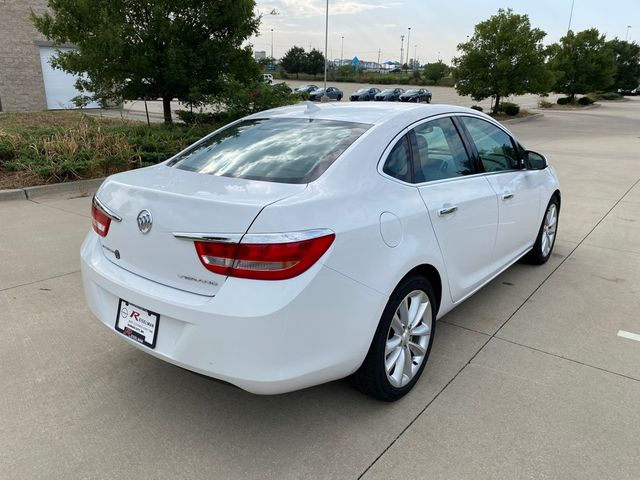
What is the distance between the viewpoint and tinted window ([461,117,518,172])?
3.80 meters

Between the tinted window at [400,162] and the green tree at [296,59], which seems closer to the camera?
the tinted window at [400,162]

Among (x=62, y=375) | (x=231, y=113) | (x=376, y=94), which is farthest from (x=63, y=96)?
A: (x=376, y=94)

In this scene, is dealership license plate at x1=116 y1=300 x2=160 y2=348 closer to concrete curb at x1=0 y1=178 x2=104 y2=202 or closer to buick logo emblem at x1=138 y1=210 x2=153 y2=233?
buick logo emblem at x1=138 y1=210 x2=153 y2=233

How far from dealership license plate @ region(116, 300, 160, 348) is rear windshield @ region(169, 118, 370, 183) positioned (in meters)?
0.86

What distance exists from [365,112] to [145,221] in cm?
157

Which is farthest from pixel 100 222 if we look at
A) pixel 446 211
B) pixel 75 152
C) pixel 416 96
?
pixel 416 96

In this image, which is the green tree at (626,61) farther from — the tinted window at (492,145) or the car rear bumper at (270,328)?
the car rear bumper at (270,328)

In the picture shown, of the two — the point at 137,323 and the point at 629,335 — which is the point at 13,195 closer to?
the point at 137,323

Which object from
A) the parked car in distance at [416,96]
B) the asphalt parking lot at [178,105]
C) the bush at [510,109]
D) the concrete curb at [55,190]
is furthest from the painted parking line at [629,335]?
the parked car in distance at [416,96]

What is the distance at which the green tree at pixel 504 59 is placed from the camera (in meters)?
24.6

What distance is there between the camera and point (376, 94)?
45719mm

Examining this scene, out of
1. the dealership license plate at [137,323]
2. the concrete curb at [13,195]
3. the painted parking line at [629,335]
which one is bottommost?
the painted parking line at [629,335]

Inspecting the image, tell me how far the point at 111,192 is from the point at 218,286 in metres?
0.97

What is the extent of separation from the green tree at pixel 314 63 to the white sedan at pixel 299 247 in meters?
91.3
